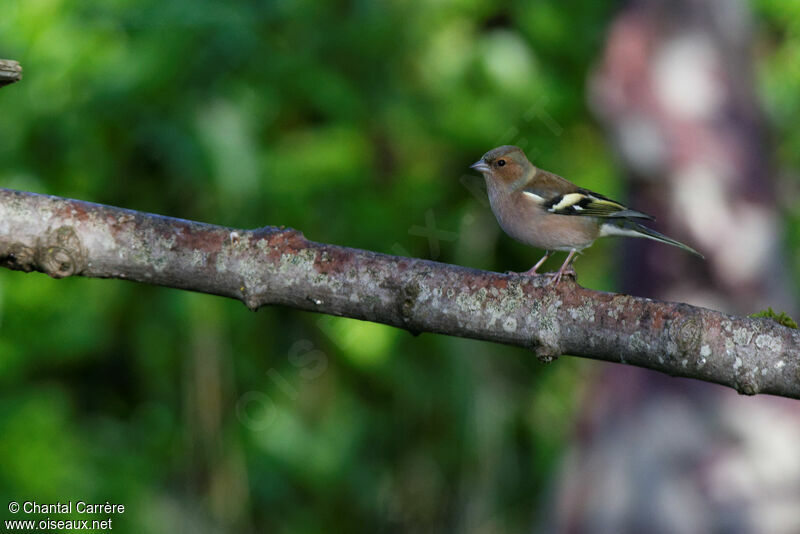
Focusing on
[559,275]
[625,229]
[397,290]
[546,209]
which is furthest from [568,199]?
[397,290]

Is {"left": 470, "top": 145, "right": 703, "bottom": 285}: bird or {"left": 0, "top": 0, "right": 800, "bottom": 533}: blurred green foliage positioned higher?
{"left": 0, "top": 0, "right": 800, "bottom": 533}: blurred green foliage

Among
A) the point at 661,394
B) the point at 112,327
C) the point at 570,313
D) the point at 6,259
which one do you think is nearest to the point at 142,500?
the point at 112,327

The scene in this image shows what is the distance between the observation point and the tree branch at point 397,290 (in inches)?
98.1

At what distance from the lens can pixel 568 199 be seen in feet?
12.3

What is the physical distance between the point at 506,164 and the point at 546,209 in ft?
0.89

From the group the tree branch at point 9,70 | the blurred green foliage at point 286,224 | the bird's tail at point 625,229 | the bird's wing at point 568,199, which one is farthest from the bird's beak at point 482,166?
the blurred green foliage at point 286,224

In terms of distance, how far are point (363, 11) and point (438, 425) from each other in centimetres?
342

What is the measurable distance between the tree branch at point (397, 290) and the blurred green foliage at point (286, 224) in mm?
3914

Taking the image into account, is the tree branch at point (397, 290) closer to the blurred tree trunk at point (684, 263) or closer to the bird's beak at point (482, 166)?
the bird's beak at point (482, 166)

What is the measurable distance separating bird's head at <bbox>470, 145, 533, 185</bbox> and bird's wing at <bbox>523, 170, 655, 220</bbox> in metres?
0.08

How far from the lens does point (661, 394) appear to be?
7.09m

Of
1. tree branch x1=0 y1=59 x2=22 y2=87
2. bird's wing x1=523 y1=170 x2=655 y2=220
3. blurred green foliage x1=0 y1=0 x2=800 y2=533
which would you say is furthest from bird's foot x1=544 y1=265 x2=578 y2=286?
blurred green foliage x1=0 y1=0 x2=800 y2=533

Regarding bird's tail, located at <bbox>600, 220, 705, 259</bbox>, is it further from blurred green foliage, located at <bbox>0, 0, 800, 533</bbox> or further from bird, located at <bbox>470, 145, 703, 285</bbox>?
blurred green foliage, located at <bbox>0, 0, 800, 533</bbox>

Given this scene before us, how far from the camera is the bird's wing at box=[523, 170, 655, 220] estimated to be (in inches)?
142
